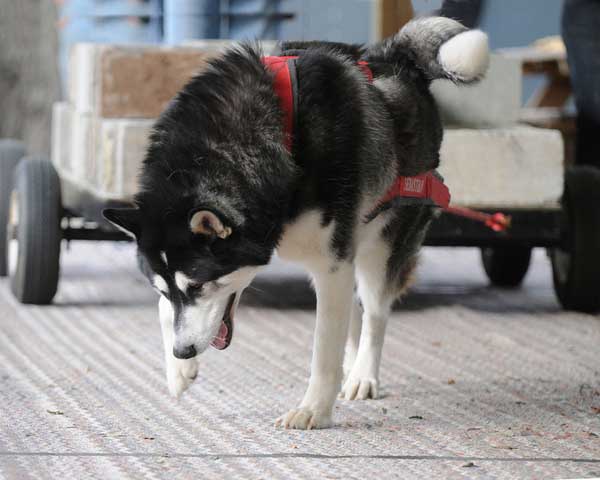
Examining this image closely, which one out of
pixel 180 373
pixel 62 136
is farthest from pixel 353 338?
pixel 62 136

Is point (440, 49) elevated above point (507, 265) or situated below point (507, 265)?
above

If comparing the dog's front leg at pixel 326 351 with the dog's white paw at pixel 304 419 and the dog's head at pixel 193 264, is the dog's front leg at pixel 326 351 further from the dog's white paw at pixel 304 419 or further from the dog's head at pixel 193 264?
the dog's head at pixel 193 264

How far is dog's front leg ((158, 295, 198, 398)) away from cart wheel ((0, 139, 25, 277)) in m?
2.28

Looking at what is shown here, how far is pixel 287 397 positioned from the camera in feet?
11.3

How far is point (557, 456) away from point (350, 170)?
87cm

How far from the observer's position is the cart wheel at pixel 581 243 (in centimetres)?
475

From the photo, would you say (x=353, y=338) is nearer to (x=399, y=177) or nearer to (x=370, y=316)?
(x=370, y=316)

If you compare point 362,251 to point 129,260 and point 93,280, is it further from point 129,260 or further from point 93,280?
point 129,260

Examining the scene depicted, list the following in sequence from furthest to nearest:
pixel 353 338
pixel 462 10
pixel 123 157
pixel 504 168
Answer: pixel 504 168 → pixel 123 157 → pixel 462 10 → pixel 353 338

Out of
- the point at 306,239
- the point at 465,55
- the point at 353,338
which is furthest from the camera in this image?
the point at 353,338

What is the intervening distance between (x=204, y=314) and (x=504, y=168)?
213 centimetres

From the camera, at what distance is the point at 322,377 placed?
10.1 ft

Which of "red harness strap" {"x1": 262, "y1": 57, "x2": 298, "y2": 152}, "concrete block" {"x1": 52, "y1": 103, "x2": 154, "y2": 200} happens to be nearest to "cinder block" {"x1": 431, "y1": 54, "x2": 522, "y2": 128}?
"concrete block" {"x1": 52, "y1": 103, "x2": 154, "y2": 200}

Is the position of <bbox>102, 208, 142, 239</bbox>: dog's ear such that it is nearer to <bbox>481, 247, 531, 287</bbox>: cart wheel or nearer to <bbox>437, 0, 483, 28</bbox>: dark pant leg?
<bbox>437, 0, 483, 28</bbox>: dark pant leg
